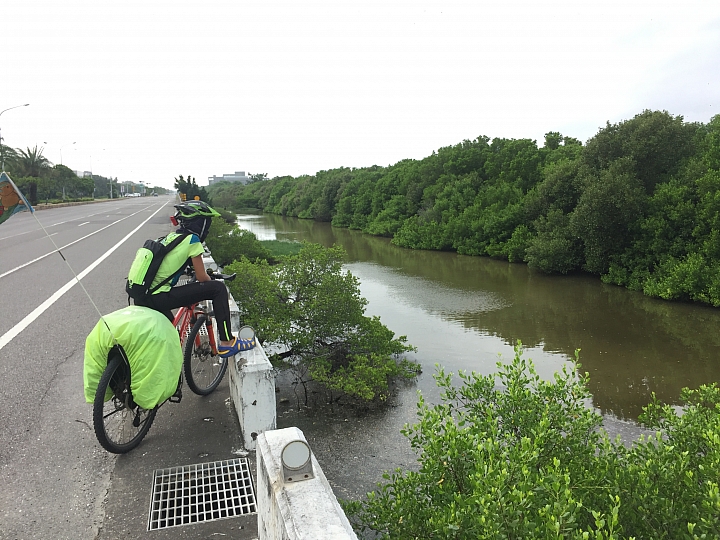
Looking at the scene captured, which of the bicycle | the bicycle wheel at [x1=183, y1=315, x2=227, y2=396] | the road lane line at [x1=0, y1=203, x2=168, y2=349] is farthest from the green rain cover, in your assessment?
the road lane line at [x1=0, y1=203, x2=168, y2=349]

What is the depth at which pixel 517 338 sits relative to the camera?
11.2 m

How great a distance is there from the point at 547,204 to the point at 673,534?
21.3 meters

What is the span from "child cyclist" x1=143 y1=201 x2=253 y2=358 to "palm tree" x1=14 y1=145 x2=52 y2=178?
2141 inches

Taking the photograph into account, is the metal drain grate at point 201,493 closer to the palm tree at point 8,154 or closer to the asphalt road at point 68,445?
the asphalt road at point 68,445

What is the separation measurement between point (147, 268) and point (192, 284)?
45 centimetres

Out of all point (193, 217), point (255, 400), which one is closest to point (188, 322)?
point (193, 217)

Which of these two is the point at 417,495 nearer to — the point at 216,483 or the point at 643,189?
the point at 216,483

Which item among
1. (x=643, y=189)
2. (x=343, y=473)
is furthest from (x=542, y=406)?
(x=643, y=189)

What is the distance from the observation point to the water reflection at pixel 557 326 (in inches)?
352

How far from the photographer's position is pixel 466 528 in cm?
226

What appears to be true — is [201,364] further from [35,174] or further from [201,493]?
[35,174]

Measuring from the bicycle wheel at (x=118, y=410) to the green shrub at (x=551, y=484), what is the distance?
1949mm

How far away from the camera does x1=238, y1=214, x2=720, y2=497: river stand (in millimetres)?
5617

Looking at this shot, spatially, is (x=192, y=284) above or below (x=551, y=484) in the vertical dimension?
above
